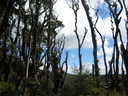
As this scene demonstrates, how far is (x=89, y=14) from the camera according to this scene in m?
9.97

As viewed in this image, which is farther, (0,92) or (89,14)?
(89,14)

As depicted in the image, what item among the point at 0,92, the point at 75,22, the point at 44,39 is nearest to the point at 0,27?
the point at 0,92

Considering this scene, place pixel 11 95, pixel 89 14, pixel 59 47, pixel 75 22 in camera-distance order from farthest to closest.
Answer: pixel 59 47 < pixel 75 22 < pixel 89 14 < pixel 11 95

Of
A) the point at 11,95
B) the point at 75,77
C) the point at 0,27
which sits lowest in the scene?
the point at 11,95

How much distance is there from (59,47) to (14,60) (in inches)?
409

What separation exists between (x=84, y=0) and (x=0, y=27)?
322 inches

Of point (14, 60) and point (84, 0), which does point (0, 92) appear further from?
point (84, 0)

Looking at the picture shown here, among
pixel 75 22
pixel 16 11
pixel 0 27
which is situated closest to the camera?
pixel 0 27

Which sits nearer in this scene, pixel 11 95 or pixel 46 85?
pixel 11 95

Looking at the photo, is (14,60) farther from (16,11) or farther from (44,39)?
(44,39)

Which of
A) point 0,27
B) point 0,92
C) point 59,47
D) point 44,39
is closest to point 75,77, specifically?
point 0,92

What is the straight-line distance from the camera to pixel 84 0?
35.0ft

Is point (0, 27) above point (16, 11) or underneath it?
underneath

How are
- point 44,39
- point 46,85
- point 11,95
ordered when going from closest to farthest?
point 11,95 → point 46,85 → point 44,39
